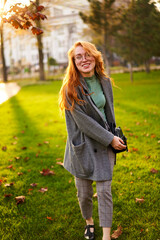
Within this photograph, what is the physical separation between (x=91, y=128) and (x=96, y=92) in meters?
0.42

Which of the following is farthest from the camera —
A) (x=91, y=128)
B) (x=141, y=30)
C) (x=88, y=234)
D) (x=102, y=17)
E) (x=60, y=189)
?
(x=102, y=17)

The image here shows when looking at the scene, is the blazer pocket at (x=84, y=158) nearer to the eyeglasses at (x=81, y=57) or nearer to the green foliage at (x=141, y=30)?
the eyeglasses at (x=81, y=57)

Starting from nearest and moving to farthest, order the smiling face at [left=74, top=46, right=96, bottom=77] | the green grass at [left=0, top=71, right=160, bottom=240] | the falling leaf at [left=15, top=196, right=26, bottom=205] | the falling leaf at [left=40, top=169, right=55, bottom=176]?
1. the smiling face at [left=74, top=46, right=96, bottom=77]
2. the green grass at [left=0, top=71, right=160, bottom=240]
3. the falling leaf at [left=15, top=196, right=26, bottom=205]
4. the falling leaf at [left=40, top=169, right=55, bottom=176]

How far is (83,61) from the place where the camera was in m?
2.65

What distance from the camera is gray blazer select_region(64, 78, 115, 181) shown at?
8.31 ft

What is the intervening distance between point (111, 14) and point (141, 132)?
52.3ft

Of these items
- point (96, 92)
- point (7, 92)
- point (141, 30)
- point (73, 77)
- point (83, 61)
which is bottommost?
point (7, 92)

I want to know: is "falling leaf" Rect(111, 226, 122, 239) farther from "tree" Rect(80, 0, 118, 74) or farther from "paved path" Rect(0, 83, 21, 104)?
"tree" Rect(80, 0, 118, 74)

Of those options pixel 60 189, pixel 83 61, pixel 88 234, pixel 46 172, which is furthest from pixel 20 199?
pixel 83 61

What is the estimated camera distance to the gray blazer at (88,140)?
2.53 m

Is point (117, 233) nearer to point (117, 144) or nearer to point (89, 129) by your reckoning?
point (117, 144)

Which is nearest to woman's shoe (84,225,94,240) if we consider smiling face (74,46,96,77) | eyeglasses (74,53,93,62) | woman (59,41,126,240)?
woman (59,41,126,240)

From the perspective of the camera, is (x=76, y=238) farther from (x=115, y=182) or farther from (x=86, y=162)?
(x=115, y=182)

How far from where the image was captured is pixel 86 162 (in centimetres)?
260
